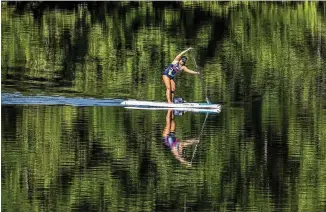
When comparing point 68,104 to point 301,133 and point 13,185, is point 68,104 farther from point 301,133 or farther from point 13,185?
point 13,185

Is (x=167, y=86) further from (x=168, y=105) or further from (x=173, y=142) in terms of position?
(x=173, y=142)

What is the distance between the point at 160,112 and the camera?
1956 centimetres

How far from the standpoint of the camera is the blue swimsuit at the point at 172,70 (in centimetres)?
2061

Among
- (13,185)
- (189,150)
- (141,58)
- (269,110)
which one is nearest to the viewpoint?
(13,185)

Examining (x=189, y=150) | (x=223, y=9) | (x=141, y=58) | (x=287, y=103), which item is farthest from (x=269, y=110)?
(x=223, y=9)

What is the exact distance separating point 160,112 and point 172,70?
47.6 inches

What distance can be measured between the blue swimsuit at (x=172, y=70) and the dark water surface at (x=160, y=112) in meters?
0.41

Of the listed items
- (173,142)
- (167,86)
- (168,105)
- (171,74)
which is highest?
(171,74)

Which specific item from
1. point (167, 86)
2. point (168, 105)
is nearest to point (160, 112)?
point (168, 105)

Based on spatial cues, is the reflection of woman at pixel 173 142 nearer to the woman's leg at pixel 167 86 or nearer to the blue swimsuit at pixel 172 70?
the woman's leg at pixel 167 86

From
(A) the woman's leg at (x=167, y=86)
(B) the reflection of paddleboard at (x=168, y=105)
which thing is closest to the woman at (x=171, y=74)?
(A) the woman's leg at (x=167, y=86)

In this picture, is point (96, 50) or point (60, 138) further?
point (96, 50)

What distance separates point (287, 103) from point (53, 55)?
4.95m

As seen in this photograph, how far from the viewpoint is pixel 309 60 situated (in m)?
22.9
